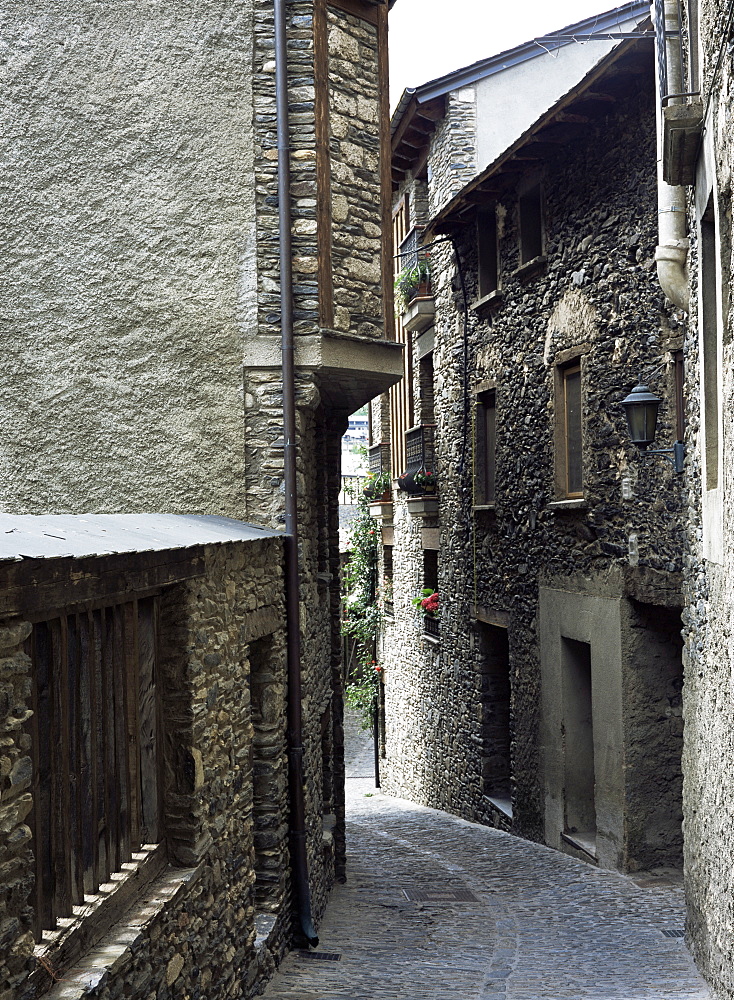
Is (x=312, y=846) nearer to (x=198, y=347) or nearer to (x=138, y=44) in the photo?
(x=198, y=347)

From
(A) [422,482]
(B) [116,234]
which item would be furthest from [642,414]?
(A) [422,482]

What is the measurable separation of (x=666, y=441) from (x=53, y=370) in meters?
4.71

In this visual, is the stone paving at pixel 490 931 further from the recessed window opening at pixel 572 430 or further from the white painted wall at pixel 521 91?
the white painted wall at pixel 521 91

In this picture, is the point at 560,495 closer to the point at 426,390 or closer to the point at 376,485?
the point at 426,390

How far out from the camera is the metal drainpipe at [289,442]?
7.11 meters

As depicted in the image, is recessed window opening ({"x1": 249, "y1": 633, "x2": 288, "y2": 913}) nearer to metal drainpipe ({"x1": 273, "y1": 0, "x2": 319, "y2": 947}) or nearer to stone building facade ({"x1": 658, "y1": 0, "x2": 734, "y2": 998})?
metal drainpipe ({"x1": 273, "y1": 0, "x2": 319, "y2": 947})

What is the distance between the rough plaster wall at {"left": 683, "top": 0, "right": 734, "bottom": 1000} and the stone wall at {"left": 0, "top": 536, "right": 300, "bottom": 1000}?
237 centimetres

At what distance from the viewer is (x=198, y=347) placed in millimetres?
7301

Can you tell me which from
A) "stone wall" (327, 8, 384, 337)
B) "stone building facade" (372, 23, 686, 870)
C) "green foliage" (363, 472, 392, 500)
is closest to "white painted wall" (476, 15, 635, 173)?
"stone building facade" (372, 23, 686, 870)

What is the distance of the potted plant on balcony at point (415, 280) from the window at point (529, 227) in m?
3.72

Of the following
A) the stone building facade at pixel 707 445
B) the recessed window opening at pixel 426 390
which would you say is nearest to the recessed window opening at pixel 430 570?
the recessed window opening at pixel 426 390

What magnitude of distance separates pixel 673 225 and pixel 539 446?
4.36 m

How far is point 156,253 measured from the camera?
24.1 feet

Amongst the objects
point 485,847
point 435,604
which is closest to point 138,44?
point 485,847
